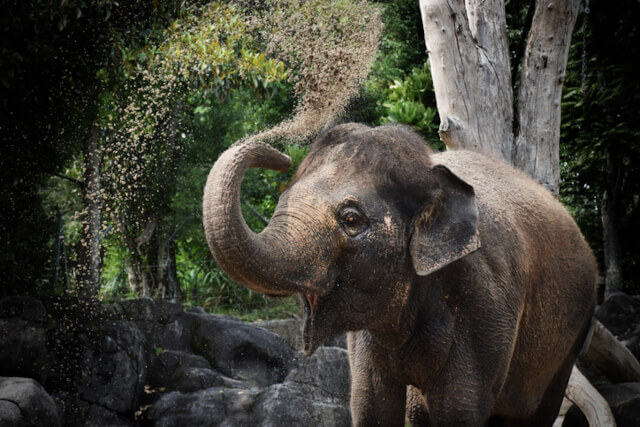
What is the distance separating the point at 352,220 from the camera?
1.96m

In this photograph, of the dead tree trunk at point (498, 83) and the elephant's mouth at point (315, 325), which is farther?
the dead tree trunk at point (498, 83)

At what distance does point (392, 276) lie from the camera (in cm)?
202

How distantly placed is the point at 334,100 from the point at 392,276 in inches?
150

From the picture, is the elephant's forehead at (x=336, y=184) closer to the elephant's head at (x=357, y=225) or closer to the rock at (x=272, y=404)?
the elephant's head at (x=357, y=225)

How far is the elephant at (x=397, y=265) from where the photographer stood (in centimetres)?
182

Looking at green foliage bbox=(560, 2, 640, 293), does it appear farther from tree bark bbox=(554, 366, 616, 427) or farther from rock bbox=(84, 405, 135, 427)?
rock bbox=(84, 405, 135, 427)

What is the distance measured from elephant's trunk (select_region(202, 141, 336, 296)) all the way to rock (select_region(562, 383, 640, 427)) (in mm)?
3235

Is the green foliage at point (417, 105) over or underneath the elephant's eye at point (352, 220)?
over

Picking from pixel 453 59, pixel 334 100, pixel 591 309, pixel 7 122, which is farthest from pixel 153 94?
pixel 591 309

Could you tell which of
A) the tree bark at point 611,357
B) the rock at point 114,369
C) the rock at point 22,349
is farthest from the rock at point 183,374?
the tree bark at point 611,357

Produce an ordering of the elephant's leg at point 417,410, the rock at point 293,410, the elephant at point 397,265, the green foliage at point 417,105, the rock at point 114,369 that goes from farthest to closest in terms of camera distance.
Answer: the green foliage at point 417,105 → the rock at point 114,369 → the rock at point 293,410 → the elephant's leg at point 417,410 → the elephant at point 397,265

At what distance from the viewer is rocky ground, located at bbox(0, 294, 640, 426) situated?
4711mm

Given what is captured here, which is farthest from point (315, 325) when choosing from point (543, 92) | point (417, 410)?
point (543, 92)

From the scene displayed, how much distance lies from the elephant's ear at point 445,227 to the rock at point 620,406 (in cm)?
289
